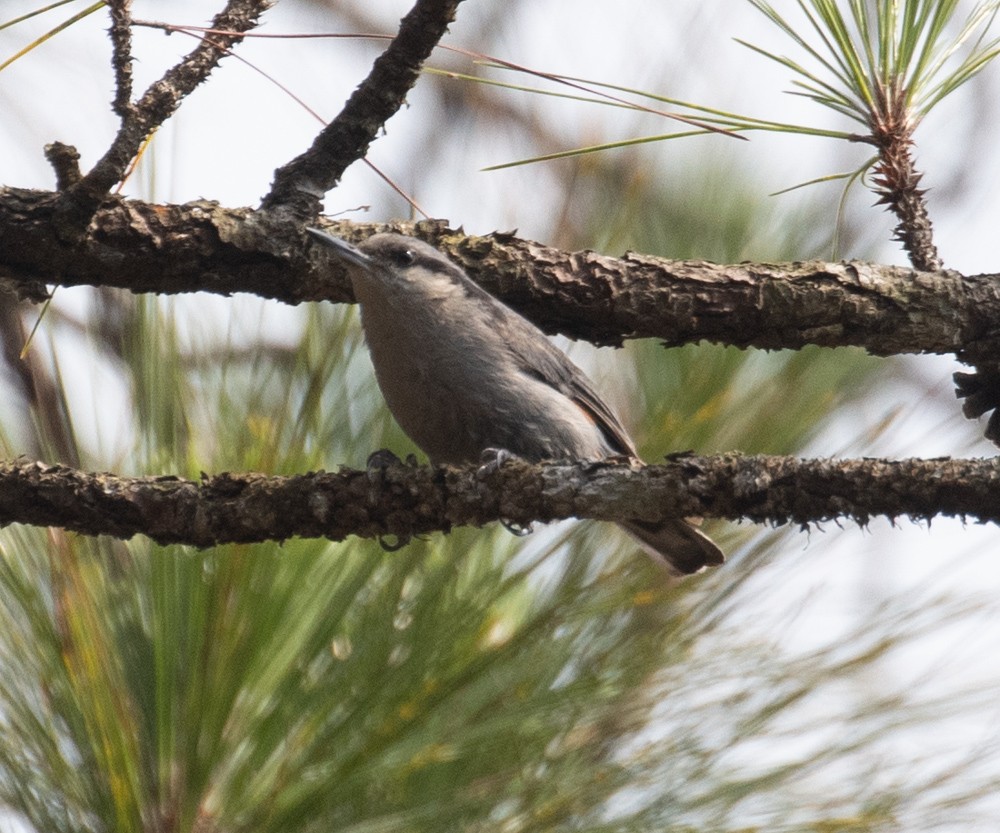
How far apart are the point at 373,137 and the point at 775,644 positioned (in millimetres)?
1403

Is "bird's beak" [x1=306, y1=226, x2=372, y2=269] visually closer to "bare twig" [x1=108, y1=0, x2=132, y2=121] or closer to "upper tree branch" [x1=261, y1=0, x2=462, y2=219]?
"upper tree branch" [x1=261, y1=0, x2=462, y2=219]

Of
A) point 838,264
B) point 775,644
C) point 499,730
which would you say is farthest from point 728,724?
point 838,264

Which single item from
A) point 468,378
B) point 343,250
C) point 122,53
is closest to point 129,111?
point 122,53

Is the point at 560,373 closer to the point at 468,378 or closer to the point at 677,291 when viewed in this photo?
the point at 468,378

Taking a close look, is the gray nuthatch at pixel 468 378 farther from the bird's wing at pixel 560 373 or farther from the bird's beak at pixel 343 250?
the bird's beak at pixel 343 250

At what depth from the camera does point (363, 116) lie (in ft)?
7.67

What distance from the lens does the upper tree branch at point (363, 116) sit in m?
2.25

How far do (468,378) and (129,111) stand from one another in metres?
1.25

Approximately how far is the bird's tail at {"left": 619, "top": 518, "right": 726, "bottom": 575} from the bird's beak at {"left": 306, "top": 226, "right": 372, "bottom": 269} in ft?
2.64

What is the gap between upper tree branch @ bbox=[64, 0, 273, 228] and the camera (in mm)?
2066

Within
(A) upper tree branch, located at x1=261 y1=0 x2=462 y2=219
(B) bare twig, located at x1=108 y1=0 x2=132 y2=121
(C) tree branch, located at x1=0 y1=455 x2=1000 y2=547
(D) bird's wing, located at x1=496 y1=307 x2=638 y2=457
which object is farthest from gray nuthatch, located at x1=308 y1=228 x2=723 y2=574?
(B) bare twig, located at x1=108 y1=0 x2=132 y2=121

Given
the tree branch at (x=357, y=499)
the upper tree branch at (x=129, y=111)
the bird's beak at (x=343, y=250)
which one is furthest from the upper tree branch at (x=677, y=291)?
the tree branch at (x=357, y=499)

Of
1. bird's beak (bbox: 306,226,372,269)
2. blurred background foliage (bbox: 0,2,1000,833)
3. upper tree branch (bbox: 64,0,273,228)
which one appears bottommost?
blurred background foliage (bbox: 0,2,1000,833)

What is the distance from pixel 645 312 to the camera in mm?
2520
